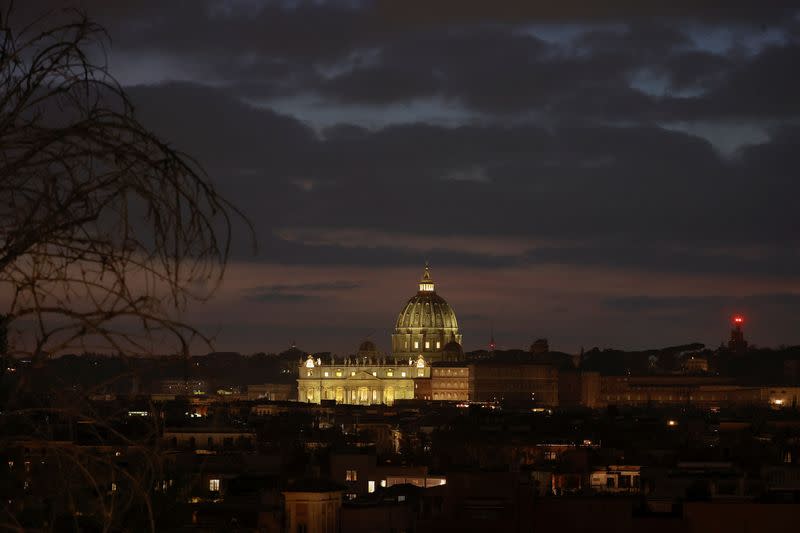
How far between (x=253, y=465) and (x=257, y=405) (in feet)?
377

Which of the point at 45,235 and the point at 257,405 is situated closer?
the point at 45,235

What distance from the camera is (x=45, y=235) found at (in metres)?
5.60

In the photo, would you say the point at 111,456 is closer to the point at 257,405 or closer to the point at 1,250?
the point at 1,250

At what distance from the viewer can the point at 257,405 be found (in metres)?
176

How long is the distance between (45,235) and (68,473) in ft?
2.17

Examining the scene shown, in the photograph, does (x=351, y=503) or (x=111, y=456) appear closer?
(x=111, y=456)

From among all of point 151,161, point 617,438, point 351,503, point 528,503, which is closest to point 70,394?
point 151,161

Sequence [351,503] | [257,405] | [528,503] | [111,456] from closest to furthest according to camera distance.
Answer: [111,456] < [528,503] < [351,503] < [257,405]

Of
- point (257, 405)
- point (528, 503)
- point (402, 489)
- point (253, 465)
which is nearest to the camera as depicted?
point (528, 503)

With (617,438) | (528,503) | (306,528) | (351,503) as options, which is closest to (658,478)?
(351,503)

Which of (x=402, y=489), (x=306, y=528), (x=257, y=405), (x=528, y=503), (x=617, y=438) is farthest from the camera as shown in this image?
(x=257, y=405)

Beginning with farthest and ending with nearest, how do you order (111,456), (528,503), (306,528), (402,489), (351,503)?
(402,489), (351,503), (306,528), (528,503), (111,456)

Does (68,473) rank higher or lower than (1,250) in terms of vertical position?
lower

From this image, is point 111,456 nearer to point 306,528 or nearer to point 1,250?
point 1,250
